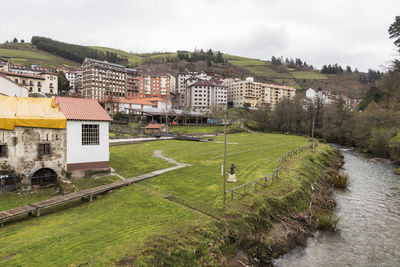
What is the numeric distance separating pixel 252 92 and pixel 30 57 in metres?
155

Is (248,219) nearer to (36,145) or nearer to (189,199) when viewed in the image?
(189,199)

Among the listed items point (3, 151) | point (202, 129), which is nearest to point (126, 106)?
point (202, 129)

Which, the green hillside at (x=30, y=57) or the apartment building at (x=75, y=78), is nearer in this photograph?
the apartment building at (x=75, y=78)

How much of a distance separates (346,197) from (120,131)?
A: 55597 mm

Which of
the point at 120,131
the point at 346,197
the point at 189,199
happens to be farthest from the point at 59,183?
the point at 120,131

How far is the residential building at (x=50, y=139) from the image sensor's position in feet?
Result: 64.1

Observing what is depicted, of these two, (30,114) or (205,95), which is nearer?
(30,114)

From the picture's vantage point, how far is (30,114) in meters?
20.8

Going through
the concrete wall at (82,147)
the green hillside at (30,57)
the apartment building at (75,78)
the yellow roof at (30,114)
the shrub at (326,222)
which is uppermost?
the green hillside at (30,57)

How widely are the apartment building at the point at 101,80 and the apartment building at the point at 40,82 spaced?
20.7 m

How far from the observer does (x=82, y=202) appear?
731 inches

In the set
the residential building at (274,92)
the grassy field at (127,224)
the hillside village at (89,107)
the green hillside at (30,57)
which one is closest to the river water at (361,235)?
the grassy field at (127,224)

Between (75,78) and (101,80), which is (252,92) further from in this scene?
(75,78)

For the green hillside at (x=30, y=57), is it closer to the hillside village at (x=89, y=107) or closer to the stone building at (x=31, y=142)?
the hillside village at (x=89, y=107)
